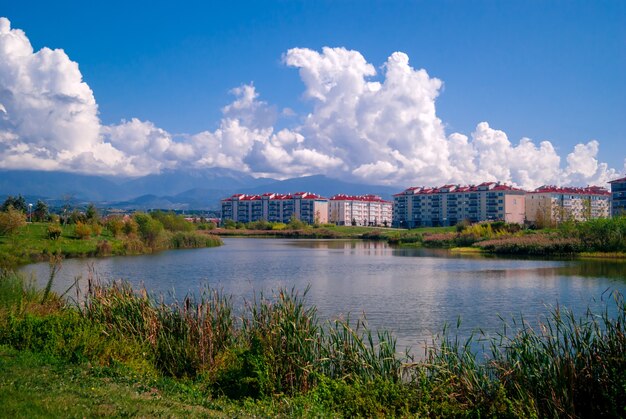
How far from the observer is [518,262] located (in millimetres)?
45469

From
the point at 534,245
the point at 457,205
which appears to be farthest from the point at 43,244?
the point at 457,205

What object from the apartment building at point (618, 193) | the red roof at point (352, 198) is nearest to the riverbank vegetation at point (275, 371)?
the apartment building at point (618, 193)

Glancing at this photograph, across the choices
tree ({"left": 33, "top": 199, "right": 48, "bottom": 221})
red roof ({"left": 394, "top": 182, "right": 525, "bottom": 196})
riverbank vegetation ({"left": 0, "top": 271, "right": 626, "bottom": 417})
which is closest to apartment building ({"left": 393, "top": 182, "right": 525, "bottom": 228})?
red roof ({"left": 394, "top": 182, "right": 525, "bottom": 196})

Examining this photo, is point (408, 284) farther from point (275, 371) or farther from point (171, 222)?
point (171, 222)

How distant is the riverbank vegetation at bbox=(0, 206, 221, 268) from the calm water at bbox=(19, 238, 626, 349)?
353 cm

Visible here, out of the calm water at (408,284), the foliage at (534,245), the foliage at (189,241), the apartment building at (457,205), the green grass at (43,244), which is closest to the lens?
the calm water at (408,284)

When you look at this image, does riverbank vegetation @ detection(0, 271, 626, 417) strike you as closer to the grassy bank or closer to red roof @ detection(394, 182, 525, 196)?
the grassy bank

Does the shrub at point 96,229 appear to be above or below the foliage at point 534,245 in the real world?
above

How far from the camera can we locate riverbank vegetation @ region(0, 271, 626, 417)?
8156 millimetres

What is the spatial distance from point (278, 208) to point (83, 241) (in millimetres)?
119015

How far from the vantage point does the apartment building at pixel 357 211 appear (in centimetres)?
16300

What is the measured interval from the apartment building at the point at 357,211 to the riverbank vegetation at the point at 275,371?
143 meters

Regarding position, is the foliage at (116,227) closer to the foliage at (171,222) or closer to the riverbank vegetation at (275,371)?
the foliage at (171,222)

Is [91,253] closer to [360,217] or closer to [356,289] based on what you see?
[356,289]
